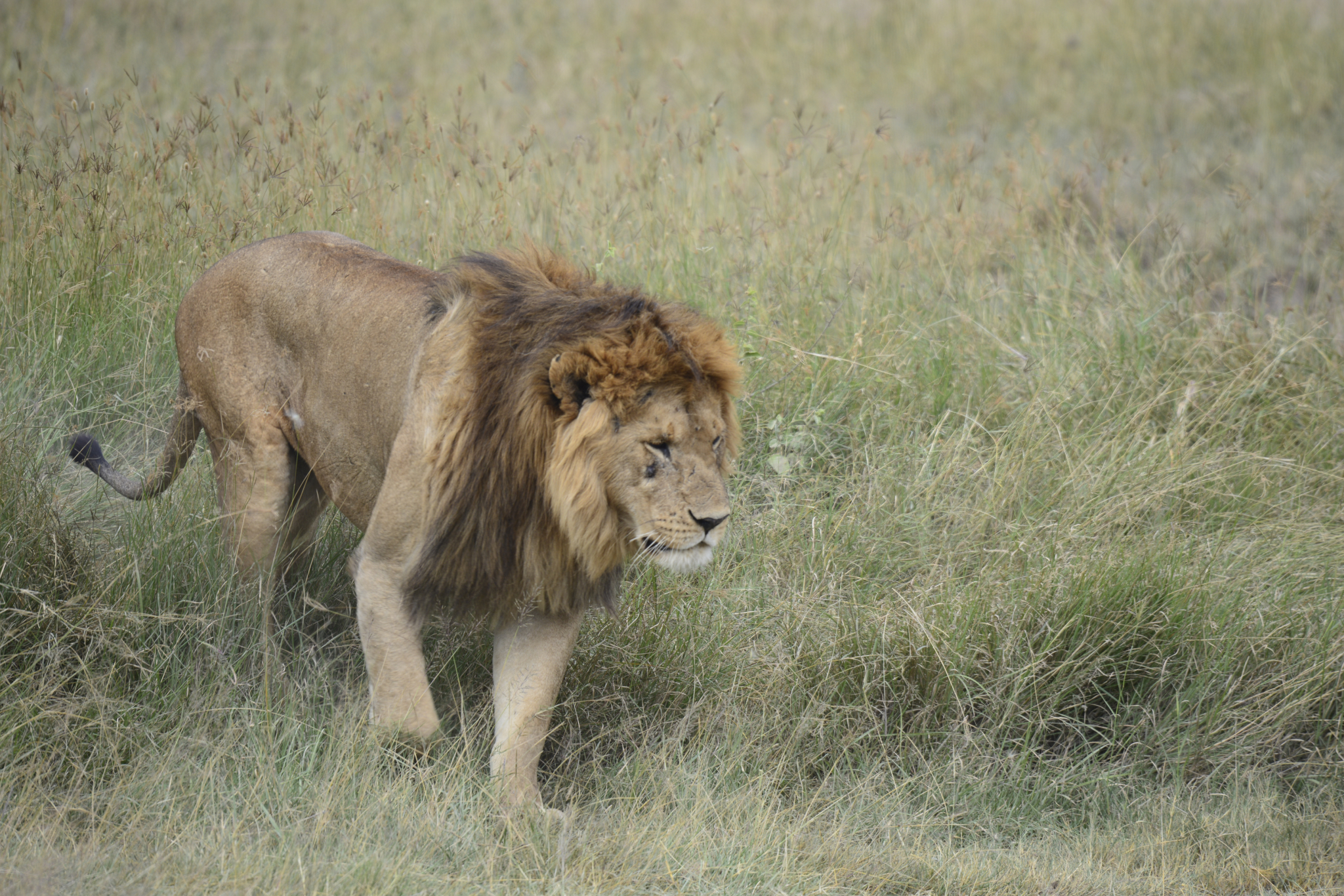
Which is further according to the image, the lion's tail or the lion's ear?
the lion's tail

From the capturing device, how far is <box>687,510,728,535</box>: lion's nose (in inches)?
109

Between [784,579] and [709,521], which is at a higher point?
[709,521]

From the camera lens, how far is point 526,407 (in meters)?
2.84

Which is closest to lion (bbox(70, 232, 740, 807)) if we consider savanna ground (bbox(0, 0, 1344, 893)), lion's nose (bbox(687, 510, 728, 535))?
lion's nose (bbox(687, 510, 728, 535))

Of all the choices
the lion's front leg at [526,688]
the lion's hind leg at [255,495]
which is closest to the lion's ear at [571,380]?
the lion's front leg at [526,688]

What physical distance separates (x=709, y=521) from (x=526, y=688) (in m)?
0.73

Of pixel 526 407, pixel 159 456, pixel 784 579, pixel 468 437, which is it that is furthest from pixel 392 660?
pixel 784 579

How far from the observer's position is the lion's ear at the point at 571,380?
2775mm

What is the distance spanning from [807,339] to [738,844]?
2549 mm

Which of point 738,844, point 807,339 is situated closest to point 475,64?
point 807,339

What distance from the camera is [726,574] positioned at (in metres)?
4.01

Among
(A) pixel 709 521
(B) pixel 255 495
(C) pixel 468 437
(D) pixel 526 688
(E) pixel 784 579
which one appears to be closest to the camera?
(A) pixel 709 521

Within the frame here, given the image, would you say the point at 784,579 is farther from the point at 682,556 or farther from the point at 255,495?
the point at 255,495

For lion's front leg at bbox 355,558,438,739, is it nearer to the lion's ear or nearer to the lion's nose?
the lion's ear
